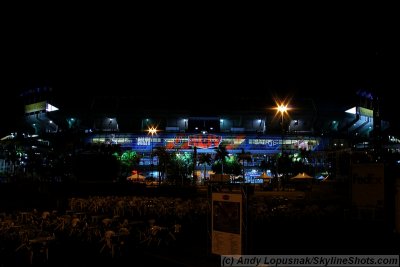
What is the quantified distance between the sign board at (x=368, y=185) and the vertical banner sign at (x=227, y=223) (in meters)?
9.34

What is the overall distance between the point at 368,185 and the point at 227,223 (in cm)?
973

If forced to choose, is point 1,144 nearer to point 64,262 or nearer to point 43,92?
point 43,92

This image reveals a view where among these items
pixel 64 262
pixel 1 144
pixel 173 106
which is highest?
pixel 173 106

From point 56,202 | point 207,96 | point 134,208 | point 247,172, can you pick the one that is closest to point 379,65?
point 134,208

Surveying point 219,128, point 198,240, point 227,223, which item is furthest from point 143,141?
point 227,223

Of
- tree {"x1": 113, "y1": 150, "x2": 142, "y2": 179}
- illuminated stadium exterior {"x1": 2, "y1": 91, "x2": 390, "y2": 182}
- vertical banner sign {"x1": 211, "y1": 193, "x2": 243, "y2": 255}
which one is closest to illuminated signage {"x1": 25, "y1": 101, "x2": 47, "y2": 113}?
illuminated stadium exterior {"x1": 2, "y1": 91, "x2": 390, "y2": 182}

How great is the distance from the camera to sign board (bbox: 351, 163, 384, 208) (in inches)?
660

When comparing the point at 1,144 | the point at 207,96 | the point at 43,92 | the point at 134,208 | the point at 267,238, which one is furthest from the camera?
the point at 43,92

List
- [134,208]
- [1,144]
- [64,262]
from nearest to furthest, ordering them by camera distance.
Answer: [64,262], [134,208], [1,144]

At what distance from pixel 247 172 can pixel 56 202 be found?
223 ft

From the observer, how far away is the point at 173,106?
96.6 meters

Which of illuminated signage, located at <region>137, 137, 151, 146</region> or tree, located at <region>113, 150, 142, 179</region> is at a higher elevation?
→ illuminated signage, located at <region>137, 137, 151, 146</region>

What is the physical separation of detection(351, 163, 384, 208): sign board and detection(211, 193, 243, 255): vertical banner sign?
9344mm

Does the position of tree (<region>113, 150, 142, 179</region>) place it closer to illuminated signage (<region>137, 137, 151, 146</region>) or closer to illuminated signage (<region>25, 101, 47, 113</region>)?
illuminated signage (<region>137, 137, 151, 146</region>)
